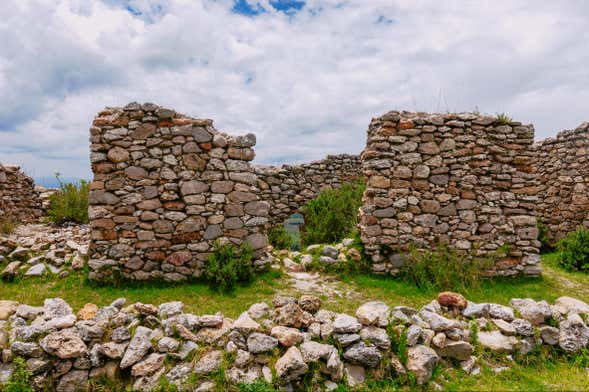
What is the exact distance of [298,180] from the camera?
10.9m

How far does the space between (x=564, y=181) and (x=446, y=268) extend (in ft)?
21.7

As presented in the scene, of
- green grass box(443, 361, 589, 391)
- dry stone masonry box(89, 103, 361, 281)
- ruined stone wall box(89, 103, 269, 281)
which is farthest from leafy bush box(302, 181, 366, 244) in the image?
green grass box(443, 361, 589, 391)

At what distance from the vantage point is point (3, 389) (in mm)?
3334

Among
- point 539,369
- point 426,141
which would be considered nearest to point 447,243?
point 426,141

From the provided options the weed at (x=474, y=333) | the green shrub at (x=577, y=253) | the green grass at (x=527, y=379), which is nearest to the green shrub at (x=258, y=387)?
the green grass at (x=527, y=379)

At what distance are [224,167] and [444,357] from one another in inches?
204

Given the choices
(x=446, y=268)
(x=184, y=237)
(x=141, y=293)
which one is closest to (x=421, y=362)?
(x=446, y=268)

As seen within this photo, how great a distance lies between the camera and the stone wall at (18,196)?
1010 cm

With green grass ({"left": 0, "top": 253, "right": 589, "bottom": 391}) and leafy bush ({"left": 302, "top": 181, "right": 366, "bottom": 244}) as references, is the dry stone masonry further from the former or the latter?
leafy bush ({"left": 302, "top": 181, "right": 366, "bottom": 244})

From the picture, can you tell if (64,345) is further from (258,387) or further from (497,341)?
(497,341)

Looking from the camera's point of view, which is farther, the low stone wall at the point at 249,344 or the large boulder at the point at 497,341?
the large boulder at the point at 497,341

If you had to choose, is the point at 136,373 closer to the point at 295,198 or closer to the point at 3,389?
the point at 3,389

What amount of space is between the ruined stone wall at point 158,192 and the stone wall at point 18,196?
5.62 m

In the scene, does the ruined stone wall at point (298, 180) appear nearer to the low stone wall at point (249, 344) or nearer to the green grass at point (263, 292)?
the green grass at point (263, 292)
